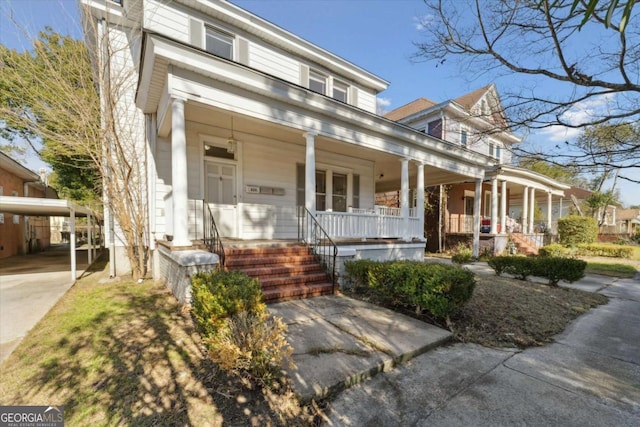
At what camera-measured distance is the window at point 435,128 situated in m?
13.2

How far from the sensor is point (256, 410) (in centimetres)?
223

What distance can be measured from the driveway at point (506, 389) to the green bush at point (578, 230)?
1566 centimetres

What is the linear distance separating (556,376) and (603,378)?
1.60ft

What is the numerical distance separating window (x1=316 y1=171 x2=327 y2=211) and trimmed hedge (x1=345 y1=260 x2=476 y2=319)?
15.7 feet

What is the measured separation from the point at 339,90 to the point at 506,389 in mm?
9890

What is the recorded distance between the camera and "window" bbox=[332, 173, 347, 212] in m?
9.89

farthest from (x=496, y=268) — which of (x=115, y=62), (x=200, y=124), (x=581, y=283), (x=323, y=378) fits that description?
(x=115, y=62)

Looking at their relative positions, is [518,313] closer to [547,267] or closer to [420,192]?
[547,267]

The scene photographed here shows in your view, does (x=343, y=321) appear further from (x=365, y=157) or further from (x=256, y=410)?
(x=365, y=157)

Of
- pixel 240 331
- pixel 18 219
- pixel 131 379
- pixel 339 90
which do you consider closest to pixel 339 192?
pixel 339 90

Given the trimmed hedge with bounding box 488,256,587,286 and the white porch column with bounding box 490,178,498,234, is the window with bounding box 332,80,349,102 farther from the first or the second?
the white porch column with bounding box 490,178,498,234

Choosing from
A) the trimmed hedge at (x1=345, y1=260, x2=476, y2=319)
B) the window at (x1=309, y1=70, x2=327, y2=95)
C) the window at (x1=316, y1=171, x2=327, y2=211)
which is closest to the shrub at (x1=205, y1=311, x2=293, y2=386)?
the trimmed hedge at (x1=345, y1=260, x2=476, y2=319)

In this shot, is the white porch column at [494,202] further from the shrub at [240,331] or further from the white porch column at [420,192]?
the shrub at [240,331]

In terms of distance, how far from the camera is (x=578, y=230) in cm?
1557
